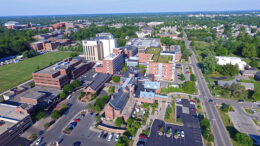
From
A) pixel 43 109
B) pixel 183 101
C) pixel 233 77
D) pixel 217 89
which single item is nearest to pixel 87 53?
pixel 43 109

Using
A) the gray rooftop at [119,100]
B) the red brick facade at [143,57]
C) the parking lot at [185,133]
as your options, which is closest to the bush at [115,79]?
the gray rooftop at [119,100]

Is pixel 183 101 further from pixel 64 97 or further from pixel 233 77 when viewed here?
pixel 64 97

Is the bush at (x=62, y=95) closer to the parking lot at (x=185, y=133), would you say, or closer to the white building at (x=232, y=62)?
the parking lot at (x=185, y=133)

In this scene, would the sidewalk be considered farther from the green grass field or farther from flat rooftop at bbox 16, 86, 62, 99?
the green grass field

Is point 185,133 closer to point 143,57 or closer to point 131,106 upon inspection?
point 131,106

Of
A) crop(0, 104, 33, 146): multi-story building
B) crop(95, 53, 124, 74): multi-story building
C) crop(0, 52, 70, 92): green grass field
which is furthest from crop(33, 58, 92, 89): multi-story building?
crop(0, 104, 33, 146): multi-story building
